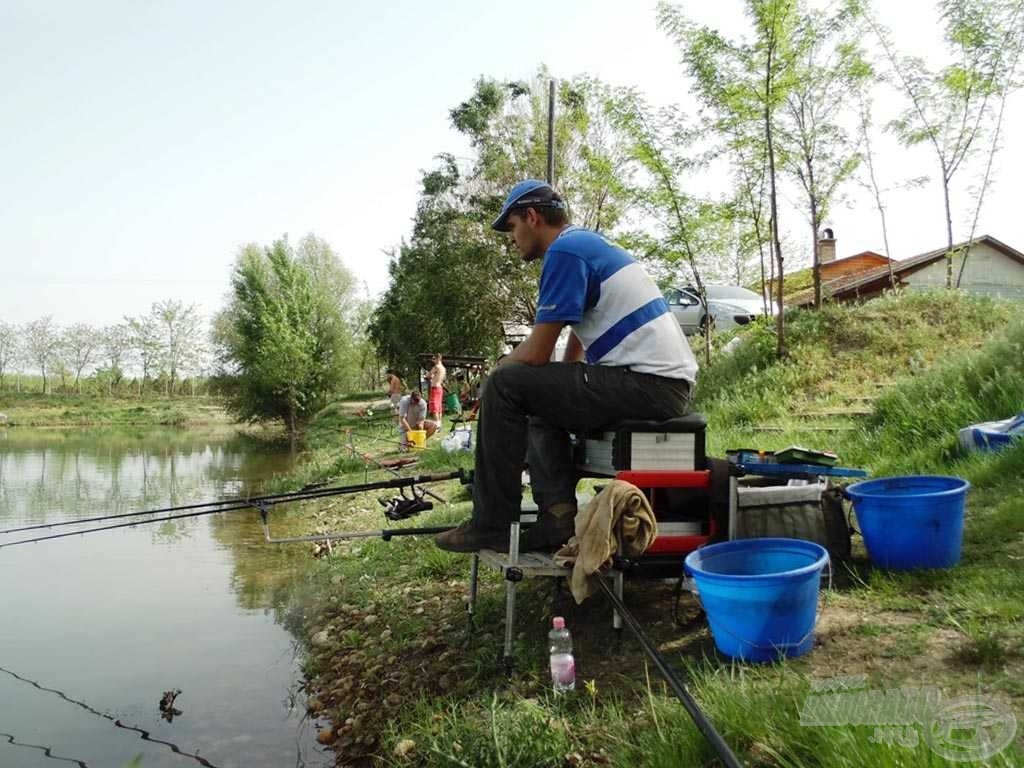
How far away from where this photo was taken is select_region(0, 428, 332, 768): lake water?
4.50 m

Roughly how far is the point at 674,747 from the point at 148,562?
9209 mm

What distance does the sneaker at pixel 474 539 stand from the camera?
3574 millimetres

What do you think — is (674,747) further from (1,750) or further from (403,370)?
(403,370)

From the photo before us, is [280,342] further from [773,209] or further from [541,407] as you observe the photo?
[541,407]

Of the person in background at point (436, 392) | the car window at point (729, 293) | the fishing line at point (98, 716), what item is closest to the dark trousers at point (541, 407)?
the fishing line at point (98, 716)

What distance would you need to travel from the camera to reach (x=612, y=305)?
3506 mm

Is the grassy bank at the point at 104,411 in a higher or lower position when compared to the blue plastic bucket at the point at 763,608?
lower

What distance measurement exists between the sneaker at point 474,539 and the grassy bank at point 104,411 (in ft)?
169

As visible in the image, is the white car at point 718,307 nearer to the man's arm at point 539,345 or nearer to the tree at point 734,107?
the tree at point 734,107

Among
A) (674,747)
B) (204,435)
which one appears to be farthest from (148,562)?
(204,435)

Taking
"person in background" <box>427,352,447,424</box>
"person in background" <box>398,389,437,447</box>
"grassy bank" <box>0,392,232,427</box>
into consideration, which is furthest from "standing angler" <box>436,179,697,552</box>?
"grassy bank" <box>0,392,232,427</box>

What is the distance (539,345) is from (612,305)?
1.17 ft

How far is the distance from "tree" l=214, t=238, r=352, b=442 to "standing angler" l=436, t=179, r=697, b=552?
39244mm

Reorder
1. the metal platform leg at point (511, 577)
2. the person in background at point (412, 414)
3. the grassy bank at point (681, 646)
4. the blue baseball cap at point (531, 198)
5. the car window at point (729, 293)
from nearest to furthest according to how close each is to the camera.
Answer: the grassy bank at point (681, 646) < the metal platform leg at point (511, 577) < the blue baseball cap at point (531, 198) < the person in background at point (412, 414) < the car window at point (729, 293)
